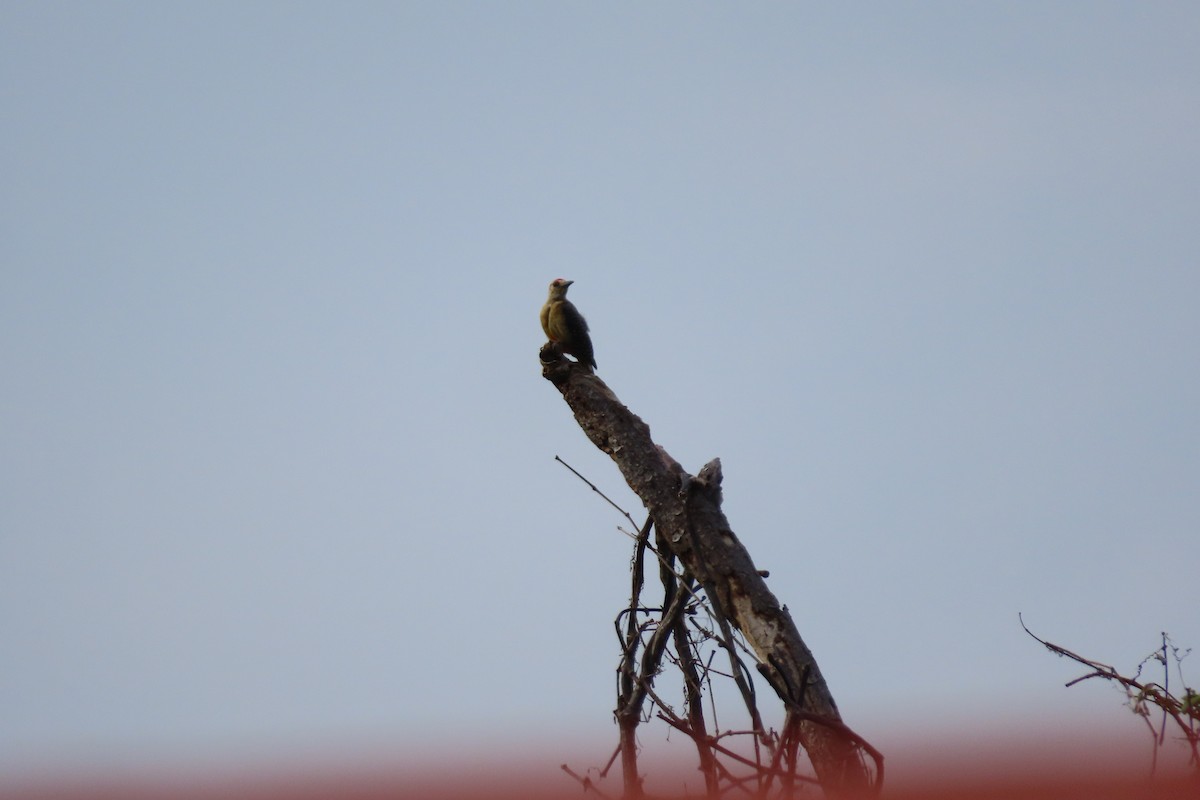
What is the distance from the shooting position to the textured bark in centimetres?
367

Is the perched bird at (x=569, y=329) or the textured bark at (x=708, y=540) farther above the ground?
the perched bird at (x=569, y=329)

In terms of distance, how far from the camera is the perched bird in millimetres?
9742

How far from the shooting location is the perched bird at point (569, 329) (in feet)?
32.0

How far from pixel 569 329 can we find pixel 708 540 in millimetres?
5663

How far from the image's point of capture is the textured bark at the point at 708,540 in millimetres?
3674

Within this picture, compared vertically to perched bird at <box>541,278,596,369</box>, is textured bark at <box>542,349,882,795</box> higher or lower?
lower

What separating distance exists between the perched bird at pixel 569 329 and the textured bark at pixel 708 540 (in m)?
4.60

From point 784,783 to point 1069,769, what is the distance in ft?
3.08

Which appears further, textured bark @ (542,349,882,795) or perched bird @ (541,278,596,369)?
perched bird @ (541,278,596,369)

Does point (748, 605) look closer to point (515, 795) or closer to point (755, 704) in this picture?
point (755, 704)

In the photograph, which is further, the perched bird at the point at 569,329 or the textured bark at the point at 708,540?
the perched bird at the point at 569,329

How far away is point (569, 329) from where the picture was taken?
9.73m

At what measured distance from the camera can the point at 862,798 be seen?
1696 millimetres

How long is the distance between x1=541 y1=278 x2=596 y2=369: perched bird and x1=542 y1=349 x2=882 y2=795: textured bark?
15.1 feet
